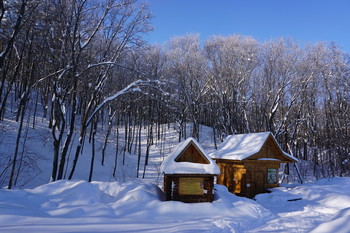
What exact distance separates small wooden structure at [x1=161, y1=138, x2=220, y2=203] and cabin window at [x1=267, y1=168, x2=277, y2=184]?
8.65 metres

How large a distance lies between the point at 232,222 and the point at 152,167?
1945 centimetres

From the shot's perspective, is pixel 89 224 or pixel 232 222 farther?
pixel 232 222

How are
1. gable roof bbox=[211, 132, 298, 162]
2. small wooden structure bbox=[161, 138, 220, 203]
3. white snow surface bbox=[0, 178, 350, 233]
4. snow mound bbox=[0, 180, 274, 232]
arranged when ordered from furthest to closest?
gable roof bbox=[211, 132, 298, 162] < small wooden structure bbox=[161, 138, 220, 203] < snow mound bbox=[0, 180, 274, 232] < white snow surface bbox=[0, 178, 350, 233]

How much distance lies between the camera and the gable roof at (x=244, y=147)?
1909 centimetres

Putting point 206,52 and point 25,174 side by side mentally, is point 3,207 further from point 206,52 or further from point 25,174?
point 206,52

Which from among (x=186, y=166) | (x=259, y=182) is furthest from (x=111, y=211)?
(x=259, y=182)

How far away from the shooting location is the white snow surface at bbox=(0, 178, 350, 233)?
22.0ft

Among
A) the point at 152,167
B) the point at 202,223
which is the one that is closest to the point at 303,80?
the point at 152,167

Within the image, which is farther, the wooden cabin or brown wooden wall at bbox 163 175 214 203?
the wooden cabin

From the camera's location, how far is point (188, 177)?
13.7m

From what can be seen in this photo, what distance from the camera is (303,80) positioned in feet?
81.8

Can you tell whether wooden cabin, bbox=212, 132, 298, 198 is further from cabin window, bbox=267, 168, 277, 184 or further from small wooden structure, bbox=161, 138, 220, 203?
small wooden structure, bbox=161, 138, 220, 203

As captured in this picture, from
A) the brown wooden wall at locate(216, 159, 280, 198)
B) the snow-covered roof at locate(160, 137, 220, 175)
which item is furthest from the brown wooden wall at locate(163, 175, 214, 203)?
the brown wooden wall at locate(216, 159, 280, 198)

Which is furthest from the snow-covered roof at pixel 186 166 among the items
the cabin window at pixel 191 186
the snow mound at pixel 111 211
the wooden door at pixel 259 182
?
the wooden door at pixel 259 182
